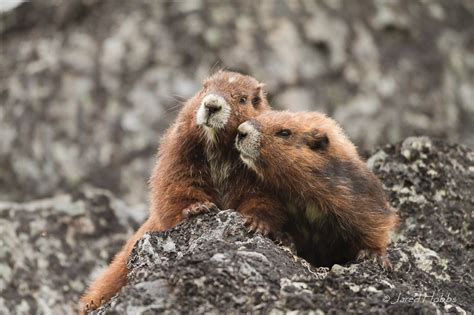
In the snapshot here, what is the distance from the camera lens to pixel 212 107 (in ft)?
30.0

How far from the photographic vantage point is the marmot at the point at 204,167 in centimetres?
905

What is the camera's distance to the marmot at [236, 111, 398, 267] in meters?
8.77

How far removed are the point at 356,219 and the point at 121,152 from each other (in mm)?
8614

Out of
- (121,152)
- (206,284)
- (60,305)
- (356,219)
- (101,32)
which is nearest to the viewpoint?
(206,284)

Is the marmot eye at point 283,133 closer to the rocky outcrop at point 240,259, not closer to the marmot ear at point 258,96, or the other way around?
the marmot ear at point 258,96

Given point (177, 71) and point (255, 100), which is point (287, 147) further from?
point (177, 71)

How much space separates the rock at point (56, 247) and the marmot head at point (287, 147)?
10.0 feet

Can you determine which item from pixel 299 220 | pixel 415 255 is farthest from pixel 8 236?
pixel 415 255

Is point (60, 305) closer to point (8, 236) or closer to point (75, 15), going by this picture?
point (8, 236)

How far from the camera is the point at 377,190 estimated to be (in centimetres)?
898

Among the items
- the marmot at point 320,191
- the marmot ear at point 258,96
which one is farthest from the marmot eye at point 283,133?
the marmot ear at point 258,96

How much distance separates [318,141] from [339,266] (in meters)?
1.28

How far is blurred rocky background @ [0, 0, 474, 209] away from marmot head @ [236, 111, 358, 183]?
7.44 metres

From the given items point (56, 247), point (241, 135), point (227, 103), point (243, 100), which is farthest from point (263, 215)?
point (56, 247)
